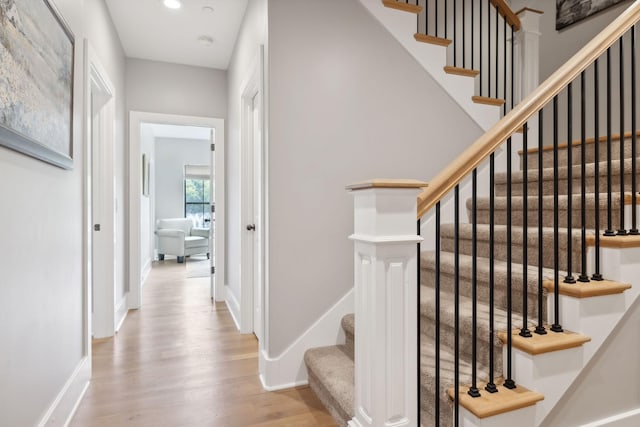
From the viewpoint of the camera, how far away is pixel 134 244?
3.91m

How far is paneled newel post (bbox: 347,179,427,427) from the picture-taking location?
127 centimetres

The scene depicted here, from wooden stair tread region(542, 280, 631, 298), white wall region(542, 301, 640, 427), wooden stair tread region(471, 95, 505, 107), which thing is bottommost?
white wall region(542, 301, 640, 427)

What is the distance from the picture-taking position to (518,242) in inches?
78.5

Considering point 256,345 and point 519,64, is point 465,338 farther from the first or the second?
point 519,64

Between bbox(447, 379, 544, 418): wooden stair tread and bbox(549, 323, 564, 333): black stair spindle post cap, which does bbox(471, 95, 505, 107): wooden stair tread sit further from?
bbox(447, 379, 544, 418): wooden stair tread

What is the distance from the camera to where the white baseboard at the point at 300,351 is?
2.21 metres

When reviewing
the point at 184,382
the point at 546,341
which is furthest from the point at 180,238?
the point at 546,341

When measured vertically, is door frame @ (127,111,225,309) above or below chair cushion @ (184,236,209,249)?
above

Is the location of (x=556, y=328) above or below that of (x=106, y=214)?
below

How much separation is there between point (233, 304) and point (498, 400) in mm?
2829

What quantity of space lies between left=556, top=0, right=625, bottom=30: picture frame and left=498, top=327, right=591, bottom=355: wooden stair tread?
3.00 metres

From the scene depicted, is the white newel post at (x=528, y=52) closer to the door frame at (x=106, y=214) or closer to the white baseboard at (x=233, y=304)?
the white baseboard at (x=233, y=304)

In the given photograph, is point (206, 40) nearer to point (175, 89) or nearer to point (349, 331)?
point (175, 89)

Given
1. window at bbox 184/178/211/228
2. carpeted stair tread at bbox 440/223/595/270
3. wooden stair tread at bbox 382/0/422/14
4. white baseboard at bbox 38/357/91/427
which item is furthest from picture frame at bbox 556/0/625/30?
window at bbox 184/178/211/228
